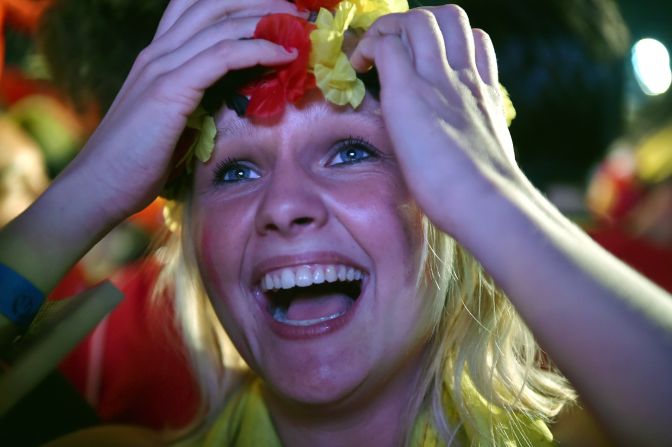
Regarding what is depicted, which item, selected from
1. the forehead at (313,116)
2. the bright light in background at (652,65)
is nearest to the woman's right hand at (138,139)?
the forehead at (313,116)

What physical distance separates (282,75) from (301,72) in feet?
0.14

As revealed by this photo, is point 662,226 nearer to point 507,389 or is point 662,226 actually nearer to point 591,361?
point 507,389

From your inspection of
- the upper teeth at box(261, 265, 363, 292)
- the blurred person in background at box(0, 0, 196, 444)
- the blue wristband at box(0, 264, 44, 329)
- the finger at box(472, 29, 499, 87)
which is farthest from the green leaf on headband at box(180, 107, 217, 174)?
the blurred person in background at box(0, 0, 196, 444)

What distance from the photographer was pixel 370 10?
5.78ft

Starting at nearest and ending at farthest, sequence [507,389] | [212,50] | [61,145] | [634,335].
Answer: [634,335]
[212,50]
[507,389]
[61,145]

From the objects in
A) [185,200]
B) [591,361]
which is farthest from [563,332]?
[185,200]

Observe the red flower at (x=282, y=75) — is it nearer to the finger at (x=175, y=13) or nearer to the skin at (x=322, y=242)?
the skin at (x=322, y=242)

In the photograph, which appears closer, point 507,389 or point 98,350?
point 507,389

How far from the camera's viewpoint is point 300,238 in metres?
1.69

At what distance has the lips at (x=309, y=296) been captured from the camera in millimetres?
1713

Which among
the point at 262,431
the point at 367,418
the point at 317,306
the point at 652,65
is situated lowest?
the point at 652,65

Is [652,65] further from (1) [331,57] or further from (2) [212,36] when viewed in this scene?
(2) [212,36]

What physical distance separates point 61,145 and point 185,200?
2055 mm

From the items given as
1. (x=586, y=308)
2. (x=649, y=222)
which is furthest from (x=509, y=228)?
(x=649, y=222)
